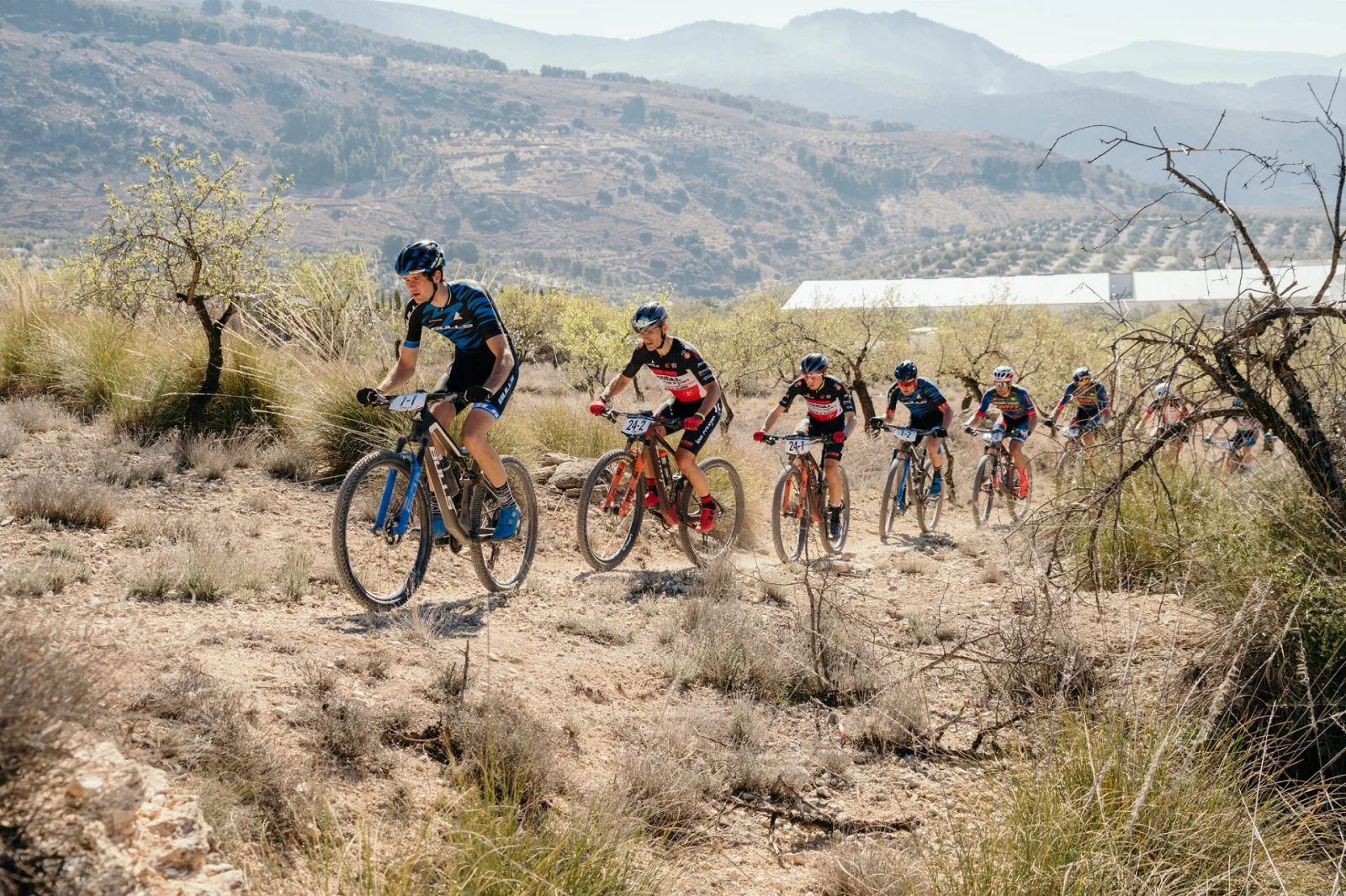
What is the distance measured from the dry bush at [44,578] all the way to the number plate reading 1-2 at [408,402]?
2.09 metres

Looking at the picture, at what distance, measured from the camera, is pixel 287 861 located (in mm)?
3154

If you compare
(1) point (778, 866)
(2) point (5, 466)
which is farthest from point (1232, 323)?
(2) point (5, 466)

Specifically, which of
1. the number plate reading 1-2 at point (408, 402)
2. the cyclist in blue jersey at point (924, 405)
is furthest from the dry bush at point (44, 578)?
the cyclist in blue jersey at point (924, 405)

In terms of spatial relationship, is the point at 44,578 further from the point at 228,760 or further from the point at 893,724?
the point at 893,724

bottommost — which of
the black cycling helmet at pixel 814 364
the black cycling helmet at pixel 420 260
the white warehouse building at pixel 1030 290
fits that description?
the black cycling helmet at pixel 814 364

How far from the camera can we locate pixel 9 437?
895cm

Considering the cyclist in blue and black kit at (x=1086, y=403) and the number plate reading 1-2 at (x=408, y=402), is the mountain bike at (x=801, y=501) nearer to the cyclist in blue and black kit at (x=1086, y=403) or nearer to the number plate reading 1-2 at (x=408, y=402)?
the cyclist in blue and black kit at (x=1086, y=403)

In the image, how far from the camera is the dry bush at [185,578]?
5.59 metres

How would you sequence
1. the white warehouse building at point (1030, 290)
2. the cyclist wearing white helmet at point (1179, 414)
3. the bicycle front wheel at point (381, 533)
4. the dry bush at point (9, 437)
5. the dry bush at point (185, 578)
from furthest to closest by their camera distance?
the white warehouse building at point (1030, 290) < the dry bush at point (9, 437) < the bicycle front wheel at point (381, 533) < the dry bush at point (185, 578) < the cyclist wearing white helmet at point (1179, 414)

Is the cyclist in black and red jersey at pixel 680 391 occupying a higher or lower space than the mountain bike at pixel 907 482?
higher

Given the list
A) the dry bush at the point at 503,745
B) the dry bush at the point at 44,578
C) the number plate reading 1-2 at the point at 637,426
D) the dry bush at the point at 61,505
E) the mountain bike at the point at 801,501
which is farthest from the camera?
the mountain bike at the point at 801,501

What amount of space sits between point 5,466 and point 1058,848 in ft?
29.7

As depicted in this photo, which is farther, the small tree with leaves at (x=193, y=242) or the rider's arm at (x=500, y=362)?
the small tree with leaves at (x=193, y=242)

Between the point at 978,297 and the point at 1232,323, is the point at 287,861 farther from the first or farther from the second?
the point at 978,297
